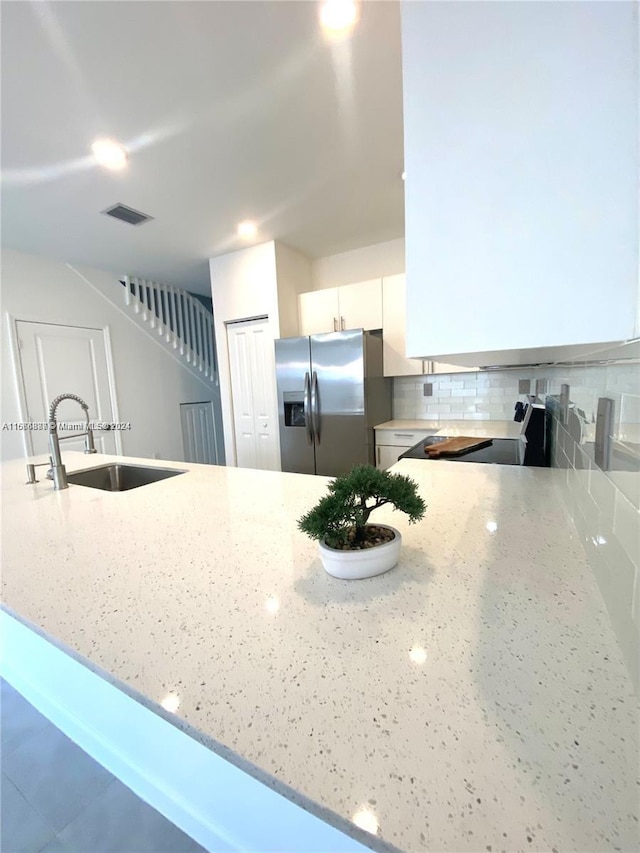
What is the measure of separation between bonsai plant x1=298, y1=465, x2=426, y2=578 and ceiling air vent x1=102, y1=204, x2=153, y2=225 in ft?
9.29

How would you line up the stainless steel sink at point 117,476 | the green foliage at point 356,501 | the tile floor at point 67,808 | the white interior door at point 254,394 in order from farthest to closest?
the white interior door at point 254,394
the stainless steel sink at point 117,476
the tile floor at point 67,808
the green foliage at point 356,501

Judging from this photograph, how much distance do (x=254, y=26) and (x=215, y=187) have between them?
1.08 m

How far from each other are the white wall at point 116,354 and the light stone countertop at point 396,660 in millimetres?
3119

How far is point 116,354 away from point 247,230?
2.13 m

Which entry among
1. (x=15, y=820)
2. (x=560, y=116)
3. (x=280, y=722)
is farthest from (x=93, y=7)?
(x=15, y=820)

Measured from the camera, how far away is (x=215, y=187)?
2270mm

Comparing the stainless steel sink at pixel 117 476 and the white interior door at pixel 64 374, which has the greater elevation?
the white interior door at pixel 64 374

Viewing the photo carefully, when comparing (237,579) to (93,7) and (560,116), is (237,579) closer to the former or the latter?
(560,116)

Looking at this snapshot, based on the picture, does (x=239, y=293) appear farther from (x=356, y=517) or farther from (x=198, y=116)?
(x=356, y=517)

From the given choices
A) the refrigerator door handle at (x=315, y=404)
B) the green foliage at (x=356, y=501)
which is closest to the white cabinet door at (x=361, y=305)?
the refrigerator door handle at (x=315, y=404)

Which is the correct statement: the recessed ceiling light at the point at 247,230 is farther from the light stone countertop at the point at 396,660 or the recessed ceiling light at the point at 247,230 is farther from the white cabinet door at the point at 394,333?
the light stone countertop at the point at 396,660

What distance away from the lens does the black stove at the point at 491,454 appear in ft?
5.47

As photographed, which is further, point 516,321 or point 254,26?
point 254,26

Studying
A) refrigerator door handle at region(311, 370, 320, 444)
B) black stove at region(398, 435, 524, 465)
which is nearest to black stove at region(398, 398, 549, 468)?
black stove at region(398, 435, 524, 465)
